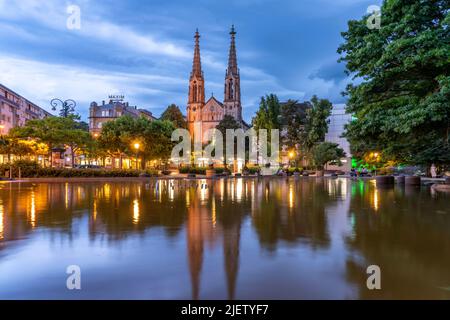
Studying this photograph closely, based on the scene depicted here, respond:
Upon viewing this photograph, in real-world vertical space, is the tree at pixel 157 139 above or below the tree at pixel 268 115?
below

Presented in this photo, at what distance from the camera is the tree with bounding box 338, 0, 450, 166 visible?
1470cm

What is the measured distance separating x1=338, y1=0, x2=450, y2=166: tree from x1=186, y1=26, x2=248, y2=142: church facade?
80.8m

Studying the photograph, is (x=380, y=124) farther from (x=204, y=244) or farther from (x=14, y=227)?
(x=14, y=227)

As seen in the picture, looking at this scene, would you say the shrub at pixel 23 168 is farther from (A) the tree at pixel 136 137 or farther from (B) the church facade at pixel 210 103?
(B) the church facade at pixel 210 103

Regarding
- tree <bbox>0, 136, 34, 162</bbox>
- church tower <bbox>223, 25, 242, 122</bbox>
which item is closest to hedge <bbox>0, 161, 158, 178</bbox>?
tree <bbox>0, 136, 34, 162</bbox>

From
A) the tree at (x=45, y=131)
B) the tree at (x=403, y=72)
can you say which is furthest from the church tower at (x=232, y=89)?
the tree at (x=403, y=72)

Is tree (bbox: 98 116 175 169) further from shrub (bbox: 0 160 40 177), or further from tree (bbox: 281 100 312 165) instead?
tree (bbox: 281 100 312 165)

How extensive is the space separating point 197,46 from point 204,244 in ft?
346

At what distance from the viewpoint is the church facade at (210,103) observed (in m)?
102

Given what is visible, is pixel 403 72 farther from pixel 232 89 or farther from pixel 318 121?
pixel 232 89

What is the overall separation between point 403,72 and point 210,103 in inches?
3498

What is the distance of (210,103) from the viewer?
104m

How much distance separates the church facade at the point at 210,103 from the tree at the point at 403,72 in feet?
265
